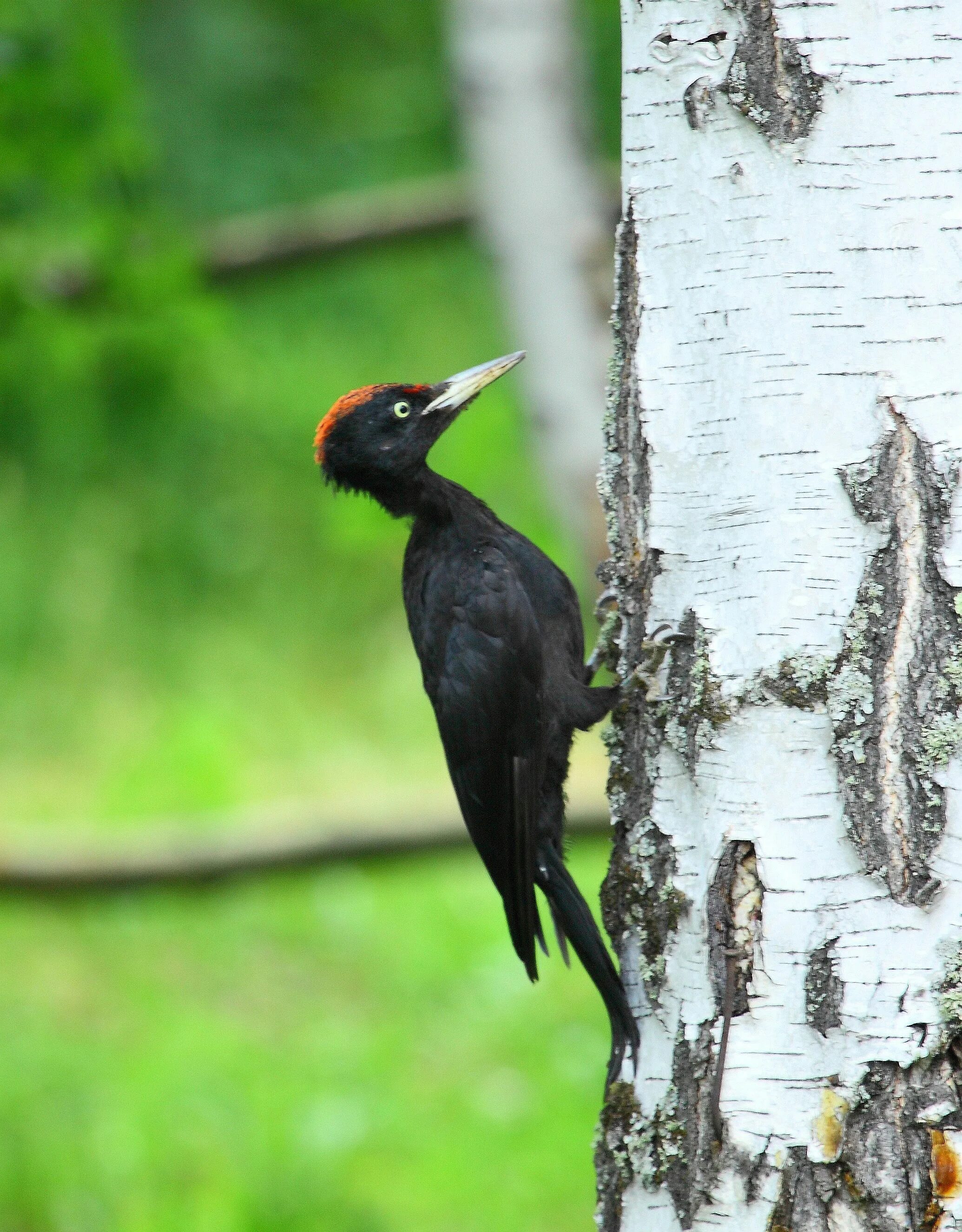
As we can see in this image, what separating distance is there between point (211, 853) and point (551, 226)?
2.03 metres

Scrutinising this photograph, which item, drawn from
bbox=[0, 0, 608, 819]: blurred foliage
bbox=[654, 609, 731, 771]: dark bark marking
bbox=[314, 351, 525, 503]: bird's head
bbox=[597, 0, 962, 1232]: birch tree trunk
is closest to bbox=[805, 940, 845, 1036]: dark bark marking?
bbox=[597, 0, 962, 1232]: birch tree trunk

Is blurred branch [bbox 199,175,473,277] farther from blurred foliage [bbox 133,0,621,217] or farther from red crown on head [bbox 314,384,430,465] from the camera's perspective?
red crown on head [bbox 314,384,430,465]

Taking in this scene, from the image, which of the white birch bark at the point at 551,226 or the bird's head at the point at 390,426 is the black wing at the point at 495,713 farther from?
the white birch bark at the point at 551,226

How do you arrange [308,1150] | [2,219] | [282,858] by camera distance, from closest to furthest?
1. [2,219]
2. [308,1150]
3. [282,858]

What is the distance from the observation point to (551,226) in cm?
360

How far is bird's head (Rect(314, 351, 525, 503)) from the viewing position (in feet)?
8.72

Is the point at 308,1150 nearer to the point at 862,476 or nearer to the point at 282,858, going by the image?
the point at 282,858

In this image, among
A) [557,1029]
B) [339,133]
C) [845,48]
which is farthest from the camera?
[339,133]

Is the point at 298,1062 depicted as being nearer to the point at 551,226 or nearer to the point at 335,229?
the point at 551,226

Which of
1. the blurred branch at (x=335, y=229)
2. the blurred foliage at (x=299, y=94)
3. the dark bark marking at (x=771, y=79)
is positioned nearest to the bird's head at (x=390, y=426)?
the dark bark marking at (x=771, y=79)

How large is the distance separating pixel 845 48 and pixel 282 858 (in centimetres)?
302

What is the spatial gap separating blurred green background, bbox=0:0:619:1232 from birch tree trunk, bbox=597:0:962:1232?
175 centimetres

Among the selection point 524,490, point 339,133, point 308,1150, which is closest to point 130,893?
point 308,1150

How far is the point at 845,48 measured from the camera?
4.46ft
